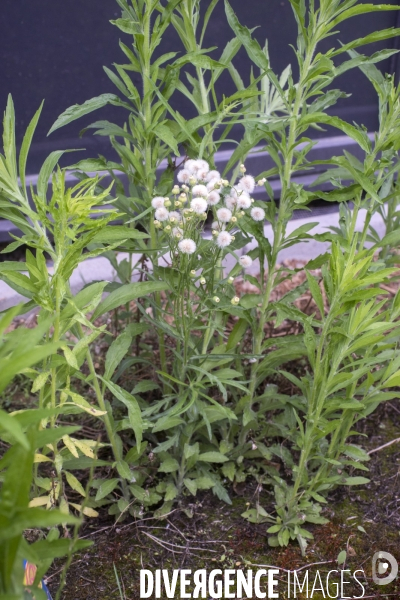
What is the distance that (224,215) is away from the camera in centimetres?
150

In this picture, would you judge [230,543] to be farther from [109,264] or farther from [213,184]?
[109,264]

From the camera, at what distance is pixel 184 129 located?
1.52 metres

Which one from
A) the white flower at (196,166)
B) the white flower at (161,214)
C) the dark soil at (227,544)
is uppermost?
the white flower at (196,166)

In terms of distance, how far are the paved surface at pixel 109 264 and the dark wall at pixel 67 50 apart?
649 millimetres

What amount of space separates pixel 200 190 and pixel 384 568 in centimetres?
119

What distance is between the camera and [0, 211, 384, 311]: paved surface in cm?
278

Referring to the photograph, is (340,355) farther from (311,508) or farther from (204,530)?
(204,530)

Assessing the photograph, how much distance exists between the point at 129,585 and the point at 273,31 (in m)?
2.95

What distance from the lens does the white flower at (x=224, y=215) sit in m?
1.50

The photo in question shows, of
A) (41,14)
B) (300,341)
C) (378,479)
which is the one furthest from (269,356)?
(41,14)

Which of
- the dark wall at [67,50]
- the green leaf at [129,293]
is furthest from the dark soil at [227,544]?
the dark wall at [67,50]

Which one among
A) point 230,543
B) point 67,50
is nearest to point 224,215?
point 230,543

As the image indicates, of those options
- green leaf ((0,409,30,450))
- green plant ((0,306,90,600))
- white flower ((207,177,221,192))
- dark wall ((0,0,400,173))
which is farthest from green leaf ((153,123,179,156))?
dark wall ((0,0,400,173))

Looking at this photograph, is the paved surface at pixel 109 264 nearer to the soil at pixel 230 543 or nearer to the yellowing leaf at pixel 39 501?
the soil at pixel 230 543
